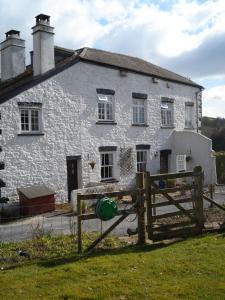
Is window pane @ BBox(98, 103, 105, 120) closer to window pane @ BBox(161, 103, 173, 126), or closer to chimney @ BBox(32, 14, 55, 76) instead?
chimney @ BBox(32, 14, 55, 76)

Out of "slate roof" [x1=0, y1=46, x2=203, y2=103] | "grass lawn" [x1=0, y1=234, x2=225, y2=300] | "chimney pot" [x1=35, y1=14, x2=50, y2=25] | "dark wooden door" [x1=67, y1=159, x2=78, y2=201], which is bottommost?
"grass lawn" [x1=0, y1=234, x2=225, y2=300]

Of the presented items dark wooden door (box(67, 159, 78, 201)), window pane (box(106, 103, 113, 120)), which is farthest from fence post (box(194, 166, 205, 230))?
window pane (box(106, 103, 113, 120))

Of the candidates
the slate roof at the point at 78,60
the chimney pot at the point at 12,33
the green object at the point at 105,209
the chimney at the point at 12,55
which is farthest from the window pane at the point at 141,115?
the green object at the point at 105,209

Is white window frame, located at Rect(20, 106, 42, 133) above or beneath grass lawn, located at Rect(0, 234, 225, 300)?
above

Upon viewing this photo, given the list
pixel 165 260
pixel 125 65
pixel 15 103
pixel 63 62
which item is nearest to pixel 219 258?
Answer: pixel 165 260

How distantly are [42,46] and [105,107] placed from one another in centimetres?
470

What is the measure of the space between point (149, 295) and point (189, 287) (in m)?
0.67

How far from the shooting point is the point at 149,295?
6102mm

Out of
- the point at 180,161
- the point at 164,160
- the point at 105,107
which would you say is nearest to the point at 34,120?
the point at 105,107

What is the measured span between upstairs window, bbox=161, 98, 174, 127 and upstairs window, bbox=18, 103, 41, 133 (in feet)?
31.8

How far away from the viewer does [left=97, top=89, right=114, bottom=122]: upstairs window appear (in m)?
22.3

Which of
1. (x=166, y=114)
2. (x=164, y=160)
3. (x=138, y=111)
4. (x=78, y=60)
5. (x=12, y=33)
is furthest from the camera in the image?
(x=166, y=114)

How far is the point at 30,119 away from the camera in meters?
19.0

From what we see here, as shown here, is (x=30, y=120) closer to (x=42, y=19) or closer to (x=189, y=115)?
(x=42, y=19)
